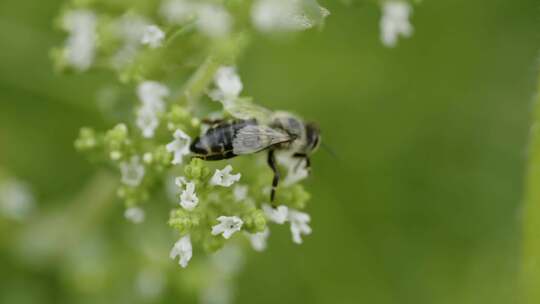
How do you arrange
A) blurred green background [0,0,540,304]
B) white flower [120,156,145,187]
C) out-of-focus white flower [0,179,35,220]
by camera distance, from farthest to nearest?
blurred green background [0,0,540,304] < out-of-focus white flower [0,179,35,220] < white flower [120,156,145,187]

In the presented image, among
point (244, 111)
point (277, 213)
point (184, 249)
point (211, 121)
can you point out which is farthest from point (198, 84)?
point (184, 249)

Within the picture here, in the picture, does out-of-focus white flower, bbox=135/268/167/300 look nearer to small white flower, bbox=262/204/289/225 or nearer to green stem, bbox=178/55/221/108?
green stem, bbox=178/55/221/108

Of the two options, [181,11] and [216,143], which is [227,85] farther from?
[181,11]

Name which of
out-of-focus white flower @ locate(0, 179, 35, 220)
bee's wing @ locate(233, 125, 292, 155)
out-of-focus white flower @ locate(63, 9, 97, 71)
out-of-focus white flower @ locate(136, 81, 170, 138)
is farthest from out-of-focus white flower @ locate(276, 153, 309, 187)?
out-of-focus white flower @ locate(0, 179, 35, 220)

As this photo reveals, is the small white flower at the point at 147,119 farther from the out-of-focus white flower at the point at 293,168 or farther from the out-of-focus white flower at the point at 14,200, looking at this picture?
the out-of-focus white flower at the point at 14,200

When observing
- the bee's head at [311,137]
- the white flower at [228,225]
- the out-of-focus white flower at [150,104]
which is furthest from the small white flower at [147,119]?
the bee's head at [311,137]
